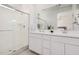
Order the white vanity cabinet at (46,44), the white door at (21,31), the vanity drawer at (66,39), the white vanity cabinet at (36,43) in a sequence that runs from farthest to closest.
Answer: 1. the white door at (21,31)
2. the white vanity cabinet at (36,43)
3. the white vanity cabinet at (46,44)
4. the vanity drawer at (66,39)

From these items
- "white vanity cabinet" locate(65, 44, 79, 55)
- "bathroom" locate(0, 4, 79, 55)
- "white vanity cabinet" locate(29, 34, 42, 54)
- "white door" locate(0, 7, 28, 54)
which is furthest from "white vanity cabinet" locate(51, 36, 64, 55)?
"white door" locate(0, 7, 28, 54)

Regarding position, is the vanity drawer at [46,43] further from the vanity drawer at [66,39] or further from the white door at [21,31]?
the white door at [21,31]

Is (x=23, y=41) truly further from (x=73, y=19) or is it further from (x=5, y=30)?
(x=73, y=19)

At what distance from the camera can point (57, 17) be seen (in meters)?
2.03

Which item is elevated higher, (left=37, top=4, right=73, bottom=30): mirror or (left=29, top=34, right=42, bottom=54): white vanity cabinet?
(left=37, top=4, right=73, bottom=30): mirror

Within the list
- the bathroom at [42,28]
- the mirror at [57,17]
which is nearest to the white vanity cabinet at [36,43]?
the bathroom at [42,28]

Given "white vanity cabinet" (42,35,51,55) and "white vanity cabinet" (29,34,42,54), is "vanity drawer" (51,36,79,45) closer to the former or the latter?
"white vanity cabinet" (42,35,51,55)

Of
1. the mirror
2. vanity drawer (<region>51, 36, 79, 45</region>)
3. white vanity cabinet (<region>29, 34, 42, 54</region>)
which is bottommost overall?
white vanity cabinet (<region>29, 34, 42, 54</region>)

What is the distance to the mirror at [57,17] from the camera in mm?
1876

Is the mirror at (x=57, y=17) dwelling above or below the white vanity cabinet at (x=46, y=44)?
above

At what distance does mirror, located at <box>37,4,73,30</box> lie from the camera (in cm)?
188

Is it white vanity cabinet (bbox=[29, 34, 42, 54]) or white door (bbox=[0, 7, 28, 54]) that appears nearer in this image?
white door (bbox=[0, 7, 28, 54])

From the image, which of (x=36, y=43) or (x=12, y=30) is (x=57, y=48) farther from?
(x=12, y=30)

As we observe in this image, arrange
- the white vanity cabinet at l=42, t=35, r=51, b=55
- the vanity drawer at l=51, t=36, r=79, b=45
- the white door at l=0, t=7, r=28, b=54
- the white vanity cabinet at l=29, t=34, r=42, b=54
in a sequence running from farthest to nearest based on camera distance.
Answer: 1. the white vanity cabinet at l=29, t=34, r=42, b=54
2. the white door at l=0, t=7, r=28, b=54
3. the white vanity cabinet at l=42, t=35, r=51, b=55
4. the vanity drawer at l=51, t=36, r=79, b=45
